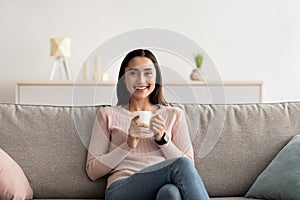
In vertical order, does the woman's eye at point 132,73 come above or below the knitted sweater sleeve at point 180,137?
above

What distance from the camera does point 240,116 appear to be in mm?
2713

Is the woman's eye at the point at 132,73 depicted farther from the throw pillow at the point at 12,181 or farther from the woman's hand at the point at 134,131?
the throw pillow at the point at 12,181

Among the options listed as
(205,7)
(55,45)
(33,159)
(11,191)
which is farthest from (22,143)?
(205,7)

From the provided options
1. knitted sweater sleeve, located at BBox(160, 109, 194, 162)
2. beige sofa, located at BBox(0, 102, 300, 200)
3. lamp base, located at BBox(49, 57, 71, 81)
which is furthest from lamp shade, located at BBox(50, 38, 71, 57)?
knitted sweater sleeve, located at BBox(160, 109, 194, 162)

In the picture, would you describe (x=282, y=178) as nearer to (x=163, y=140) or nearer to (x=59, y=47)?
(x=163, y=140)

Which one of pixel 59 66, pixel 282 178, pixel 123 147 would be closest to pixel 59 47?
pixel 59 66

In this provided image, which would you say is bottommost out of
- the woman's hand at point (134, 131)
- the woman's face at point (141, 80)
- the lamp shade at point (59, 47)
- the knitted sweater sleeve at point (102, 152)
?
the knitted sweater sleeve at point (102, 152)

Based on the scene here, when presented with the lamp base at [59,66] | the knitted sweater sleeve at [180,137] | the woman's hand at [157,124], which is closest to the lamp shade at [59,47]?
the lamp base at [59,66]

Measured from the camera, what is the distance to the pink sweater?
2436mm

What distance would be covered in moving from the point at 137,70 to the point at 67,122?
23.8 inches

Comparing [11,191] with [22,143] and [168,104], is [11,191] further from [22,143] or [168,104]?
[168,104]

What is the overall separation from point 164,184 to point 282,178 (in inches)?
21.1

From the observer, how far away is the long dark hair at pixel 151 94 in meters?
2.16

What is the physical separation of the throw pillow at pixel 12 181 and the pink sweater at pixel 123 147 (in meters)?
0.27
